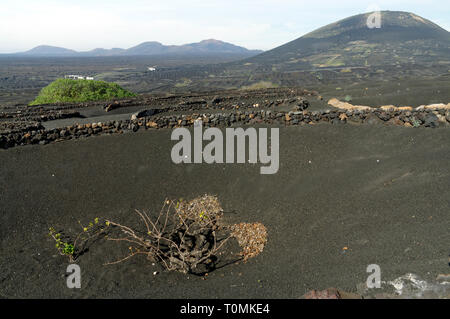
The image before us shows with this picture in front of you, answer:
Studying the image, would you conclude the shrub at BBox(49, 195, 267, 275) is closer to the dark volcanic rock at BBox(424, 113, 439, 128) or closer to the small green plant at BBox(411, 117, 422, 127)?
the small green plant at BBox(411, 117, 422, 127)

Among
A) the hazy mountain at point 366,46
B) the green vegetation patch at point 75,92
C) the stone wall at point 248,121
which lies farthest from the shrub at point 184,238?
the hazy mountain at point 366,46

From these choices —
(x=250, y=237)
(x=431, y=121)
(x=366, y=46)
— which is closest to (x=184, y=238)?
(x=250, y=237)

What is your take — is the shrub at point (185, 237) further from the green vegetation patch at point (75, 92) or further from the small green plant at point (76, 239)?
the green vegetation patch at point (75, 92)

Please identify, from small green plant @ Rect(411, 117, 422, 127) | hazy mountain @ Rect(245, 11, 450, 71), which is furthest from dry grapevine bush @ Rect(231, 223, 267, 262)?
hazy mountain @ Rect(245, 11, 450, 71)
